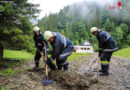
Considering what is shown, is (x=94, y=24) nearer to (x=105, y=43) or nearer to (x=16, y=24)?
(x=16, y=24)

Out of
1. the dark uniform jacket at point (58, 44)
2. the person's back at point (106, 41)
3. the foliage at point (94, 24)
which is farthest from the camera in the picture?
the foliage at point (94, 24)

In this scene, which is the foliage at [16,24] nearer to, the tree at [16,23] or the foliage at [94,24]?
the tree at [16,23]

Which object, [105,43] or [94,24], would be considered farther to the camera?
[94,24]

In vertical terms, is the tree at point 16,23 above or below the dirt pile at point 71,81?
above

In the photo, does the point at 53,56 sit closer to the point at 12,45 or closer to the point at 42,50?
the point at 42,50

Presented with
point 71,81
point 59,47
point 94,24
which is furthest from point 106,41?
point 94,24

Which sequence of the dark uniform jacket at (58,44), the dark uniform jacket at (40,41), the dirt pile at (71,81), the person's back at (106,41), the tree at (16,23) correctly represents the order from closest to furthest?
the dirt pile at (71,81) < the dark uniform jacket at (58,44) < the person's back at (106,41) < the dark uniform jacket at (40,41) < the tree at (16,23)

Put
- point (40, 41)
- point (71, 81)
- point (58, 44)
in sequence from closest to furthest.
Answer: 1. point (71, 81)
2. point (58, 44)
3. point (40, 41)

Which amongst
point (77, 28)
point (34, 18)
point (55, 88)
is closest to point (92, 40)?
point (77, 28)

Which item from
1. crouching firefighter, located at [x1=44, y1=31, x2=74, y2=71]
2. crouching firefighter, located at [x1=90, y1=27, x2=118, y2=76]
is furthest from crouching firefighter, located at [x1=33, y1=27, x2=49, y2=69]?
crouching firefighter, located at [x1=90, y1=27, x2=118, y2=76]

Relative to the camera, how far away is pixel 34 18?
9.03 meters

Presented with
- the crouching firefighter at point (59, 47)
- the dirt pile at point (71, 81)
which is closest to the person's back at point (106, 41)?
the crouching firefighter at point (59, 47)

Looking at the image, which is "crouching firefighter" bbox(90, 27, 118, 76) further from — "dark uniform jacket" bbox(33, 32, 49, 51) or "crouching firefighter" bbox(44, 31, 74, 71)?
"dark uniform jacket" bbox(33, 32, 49, 51)

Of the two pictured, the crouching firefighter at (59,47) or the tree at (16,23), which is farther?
the tree at (16,23)
